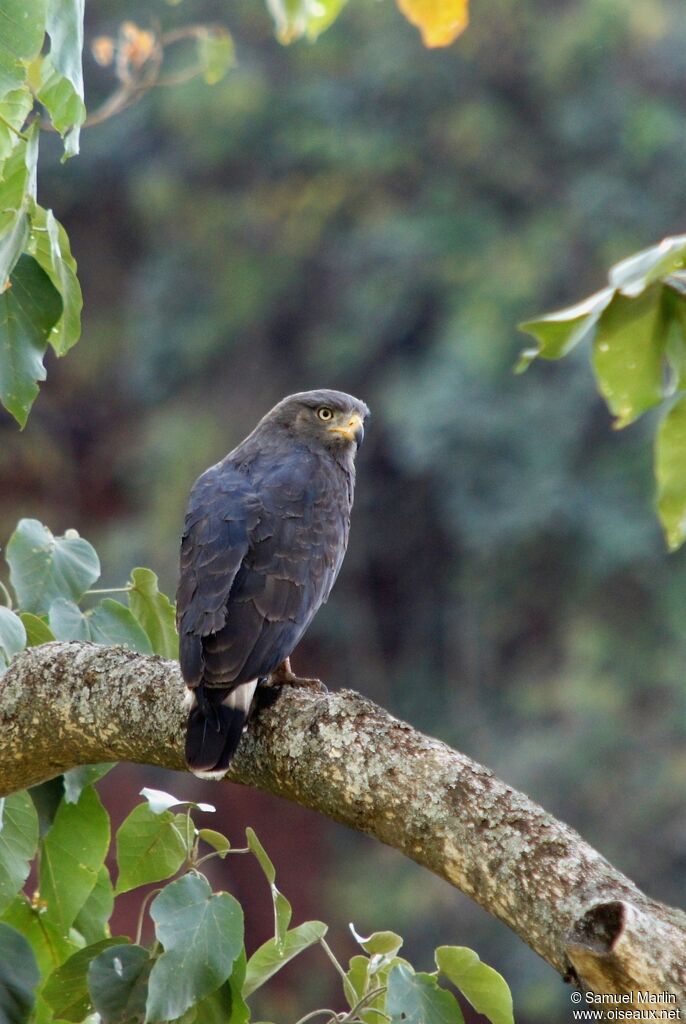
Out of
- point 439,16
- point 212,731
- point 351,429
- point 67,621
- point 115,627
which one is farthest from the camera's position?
point 351,429

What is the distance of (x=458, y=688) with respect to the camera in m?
13.1

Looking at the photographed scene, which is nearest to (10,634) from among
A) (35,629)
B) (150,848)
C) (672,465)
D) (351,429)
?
(35,629)

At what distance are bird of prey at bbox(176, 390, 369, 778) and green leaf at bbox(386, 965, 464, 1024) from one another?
22.8 inches

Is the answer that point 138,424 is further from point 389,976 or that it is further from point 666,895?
point 389,976

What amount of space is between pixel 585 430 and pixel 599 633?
6.22 ft

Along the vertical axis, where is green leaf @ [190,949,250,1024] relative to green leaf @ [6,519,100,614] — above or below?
below

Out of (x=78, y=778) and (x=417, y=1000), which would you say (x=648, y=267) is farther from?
(x=78, y=778)

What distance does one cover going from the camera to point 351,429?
13.3 feet

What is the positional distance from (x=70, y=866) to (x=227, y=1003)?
20.2 inches

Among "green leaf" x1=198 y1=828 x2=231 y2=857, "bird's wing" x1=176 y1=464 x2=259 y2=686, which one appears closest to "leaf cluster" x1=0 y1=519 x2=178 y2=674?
"bird's wing" x1=176 y1=464 x2=259 y2=686

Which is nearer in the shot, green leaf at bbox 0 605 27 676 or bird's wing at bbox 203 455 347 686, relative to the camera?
green leaf at bbox 0 605 27 676

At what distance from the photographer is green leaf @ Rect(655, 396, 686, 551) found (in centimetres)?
177

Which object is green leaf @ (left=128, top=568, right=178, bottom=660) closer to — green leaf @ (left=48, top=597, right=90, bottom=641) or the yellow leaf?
green leaf @ (left=48, top=597, right=90, bottom=641)

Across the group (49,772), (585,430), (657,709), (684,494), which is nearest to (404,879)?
(657,709)
